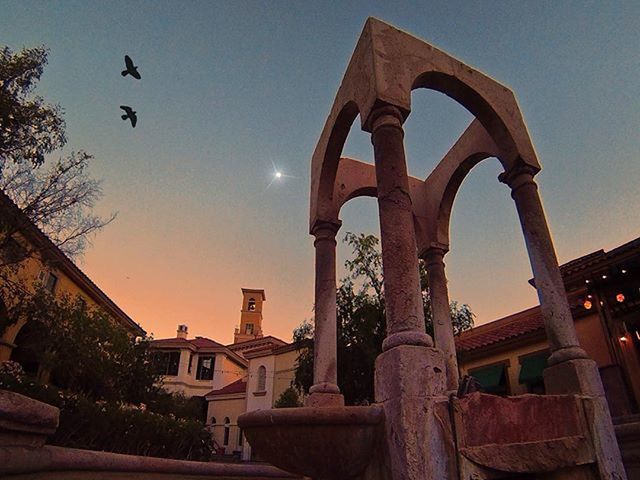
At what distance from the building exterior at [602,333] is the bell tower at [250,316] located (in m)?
→ 41.6

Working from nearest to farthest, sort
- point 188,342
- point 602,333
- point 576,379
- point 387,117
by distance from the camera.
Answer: point 576,379 → point 387,117 → point 602,333 → point 188,342

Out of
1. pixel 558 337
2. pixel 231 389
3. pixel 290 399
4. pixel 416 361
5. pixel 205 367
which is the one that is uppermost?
pixel 205 367

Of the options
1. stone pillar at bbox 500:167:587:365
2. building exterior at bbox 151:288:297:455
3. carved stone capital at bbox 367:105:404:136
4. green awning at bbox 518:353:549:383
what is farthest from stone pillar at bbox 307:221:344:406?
building exterior at bbox 151:288:297:455

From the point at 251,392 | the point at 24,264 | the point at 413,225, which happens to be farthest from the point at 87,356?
the point at 251,392

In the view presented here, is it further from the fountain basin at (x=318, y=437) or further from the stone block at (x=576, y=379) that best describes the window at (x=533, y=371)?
the fountain basin at (x=318, y=437)

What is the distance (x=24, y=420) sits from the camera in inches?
94.6

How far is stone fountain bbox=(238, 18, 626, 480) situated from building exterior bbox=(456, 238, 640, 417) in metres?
5.76

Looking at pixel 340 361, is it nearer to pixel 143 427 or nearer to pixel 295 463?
pixel 143 427

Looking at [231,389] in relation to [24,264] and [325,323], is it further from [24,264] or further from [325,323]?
[325,323]

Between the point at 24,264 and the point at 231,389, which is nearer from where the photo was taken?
the point at 24,264

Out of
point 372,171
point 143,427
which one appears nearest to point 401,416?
point 372,171

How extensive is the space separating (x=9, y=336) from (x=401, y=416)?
658 inches

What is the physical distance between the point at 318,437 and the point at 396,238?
1.84m

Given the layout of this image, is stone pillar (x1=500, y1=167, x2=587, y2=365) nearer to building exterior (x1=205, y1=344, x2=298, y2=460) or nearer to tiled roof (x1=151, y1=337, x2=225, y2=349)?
building exterior (x1=205, y1=344, x2=298, y2=460)
